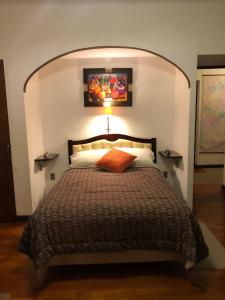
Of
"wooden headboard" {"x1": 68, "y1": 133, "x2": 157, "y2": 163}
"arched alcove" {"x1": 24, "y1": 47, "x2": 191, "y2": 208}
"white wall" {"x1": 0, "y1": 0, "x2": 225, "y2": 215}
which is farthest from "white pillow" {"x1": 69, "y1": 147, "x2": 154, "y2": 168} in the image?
"white wall" {"x1": 0, "y1": 0, "x2": 225, "y2": 215}

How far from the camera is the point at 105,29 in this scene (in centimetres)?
311

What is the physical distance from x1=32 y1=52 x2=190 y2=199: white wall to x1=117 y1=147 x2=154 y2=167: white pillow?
41cm

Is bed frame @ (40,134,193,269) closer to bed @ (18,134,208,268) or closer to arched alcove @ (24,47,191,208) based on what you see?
bed @ (18,134,208,268)

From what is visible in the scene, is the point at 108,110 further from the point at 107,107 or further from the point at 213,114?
the point at 213,114

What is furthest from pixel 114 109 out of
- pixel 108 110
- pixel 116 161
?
pixel 116 161

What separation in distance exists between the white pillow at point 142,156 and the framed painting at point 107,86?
822mm

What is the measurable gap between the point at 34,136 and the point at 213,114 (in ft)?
14.8

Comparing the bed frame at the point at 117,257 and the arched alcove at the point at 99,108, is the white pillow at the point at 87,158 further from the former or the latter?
the bed frame at the point at 117,257

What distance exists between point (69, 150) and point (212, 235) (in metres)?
2.53

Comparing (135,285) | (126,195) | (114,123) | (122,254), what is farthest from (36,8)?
(135,285)

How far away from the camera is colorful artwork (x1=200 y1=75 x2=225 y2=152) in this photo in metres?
6.08

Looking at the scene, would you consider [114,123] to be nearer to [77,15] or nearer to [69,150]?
[69,150]

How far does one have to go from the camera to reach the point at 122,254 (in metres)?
2.32

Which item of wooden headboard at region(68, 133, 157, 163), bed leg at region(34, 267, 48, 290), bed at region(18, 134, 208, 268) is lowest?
bed leg at region(34, 267, 48, 290)
